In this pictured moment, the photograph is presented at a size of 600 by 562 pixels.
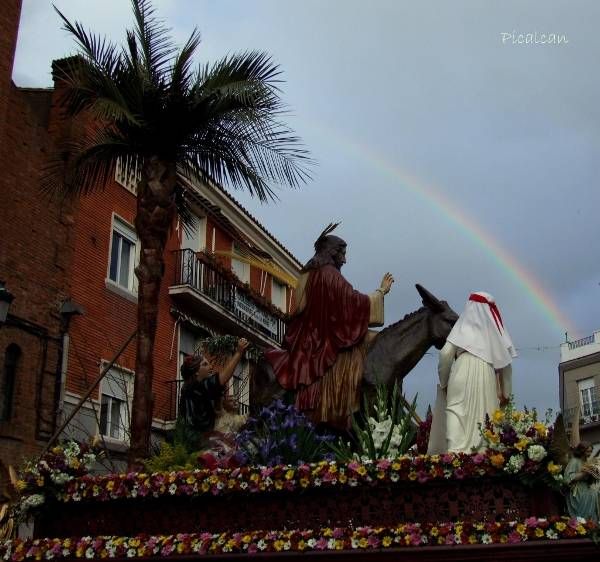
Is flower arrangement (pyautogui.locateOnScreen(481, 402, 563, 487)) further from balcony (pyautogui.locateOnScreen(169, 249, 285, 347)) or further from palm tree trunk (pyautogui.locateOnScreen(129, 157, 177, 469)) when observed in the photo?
balcony (pyautogui.locateOnScreen(169, 249, 285, 347))

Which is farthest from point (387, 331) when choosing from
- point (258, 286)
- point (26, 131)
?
point (258, 286)

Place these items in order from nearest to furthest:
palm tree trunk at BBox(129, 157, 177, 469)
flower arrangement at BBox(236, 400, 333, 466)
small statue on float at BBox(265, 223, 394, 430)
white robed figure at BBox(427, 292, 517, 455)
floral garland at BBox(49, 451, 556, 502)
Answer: floral garland at BBox(49, 451, 556, 502), white robed figure at BBox(427, 292, 517, 455), flower arrangement at BBox(236, 400, 333, 466), small statue on float at BBox(265, 223, 394, 430), palm tree trunk at BBox(129, 157, 177, 469)

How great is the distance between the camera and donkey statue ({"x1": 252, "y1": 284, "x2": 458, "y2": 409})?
877cm

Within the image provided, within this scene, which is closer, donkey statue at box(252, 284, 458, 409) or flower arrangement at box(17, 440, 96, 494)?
flower arrangement at box(17, 440, 96, 494)

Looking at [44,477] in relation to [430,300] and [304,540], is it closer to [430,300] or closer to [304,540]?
[304,540]

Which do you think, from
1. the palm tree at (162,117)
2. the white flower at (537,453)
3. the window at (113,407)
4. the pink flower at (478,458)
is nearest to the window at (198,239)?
the window at (113,407)

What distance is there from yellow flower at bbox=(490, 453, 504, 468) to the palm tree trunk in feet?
17.0

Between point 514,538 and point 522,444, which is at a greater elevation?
point 522,444

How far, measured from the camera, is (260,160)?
12.0 m

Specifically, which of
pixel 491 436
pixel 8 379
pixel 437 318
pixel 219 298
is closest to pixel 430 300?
pixel 437 318

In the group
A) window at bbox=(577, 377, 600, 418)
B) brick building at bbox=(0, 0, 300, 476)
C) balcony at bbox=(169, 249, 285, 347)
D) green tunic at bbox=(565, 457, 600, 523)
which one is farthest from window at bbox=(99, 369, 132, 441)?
window at bbox=(577, 377, 600, 418)

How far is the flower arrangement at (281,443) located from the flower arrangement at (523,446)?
1.84 m

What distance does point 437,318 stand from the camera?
30.3 feet

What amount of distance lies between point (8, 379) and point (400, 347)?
457 inches
